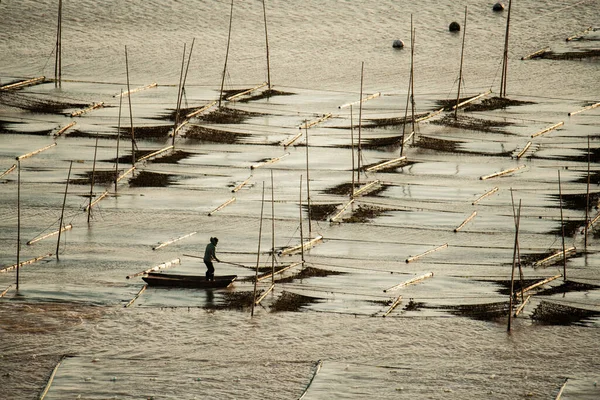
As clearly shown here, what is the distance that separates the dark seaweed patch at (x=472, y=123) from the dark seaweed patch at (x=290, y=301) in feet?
47.4

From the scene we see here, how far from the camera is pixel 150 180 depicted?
26297 millimetres

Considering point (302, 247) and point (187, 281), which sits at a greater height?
point (302, 247)

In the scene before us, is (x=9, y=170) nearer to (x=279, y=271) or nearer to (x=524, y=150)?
(x=279, y=271)

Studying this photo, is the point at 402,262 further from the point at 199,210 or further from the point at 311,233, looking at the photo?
the point at 199,210

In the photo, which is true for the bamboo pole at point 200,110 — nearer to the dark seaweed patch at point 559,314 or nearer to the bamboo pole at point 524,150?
the bamboo pole at point 524,150

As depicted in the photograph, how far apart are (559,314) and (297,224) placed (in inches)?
264

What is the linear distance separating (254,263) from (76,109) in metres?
13.7

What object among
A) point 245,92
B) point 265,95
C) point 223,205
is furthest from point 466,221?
point 245,92

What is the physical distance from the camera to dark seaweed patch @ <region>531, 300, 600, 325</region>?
1784cm

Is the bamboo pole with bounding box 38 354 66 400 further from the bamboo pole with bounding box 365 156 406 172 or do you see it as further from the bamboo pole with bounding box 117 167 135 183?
the bamboo pole with bounding box 365 156 406 172

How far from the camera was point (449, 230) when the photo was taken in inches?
907

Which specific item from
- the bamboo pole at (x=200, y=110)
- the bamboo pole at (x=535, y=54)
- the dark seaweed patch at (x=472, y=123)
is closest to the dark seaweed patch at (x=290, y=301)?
the bamboo pole at (x=200, y=110)

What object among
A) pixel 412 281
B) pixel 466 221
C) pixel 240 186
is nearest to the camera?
pixel 412 281

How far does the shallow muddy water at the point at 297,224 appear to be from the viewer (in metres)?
16.0
